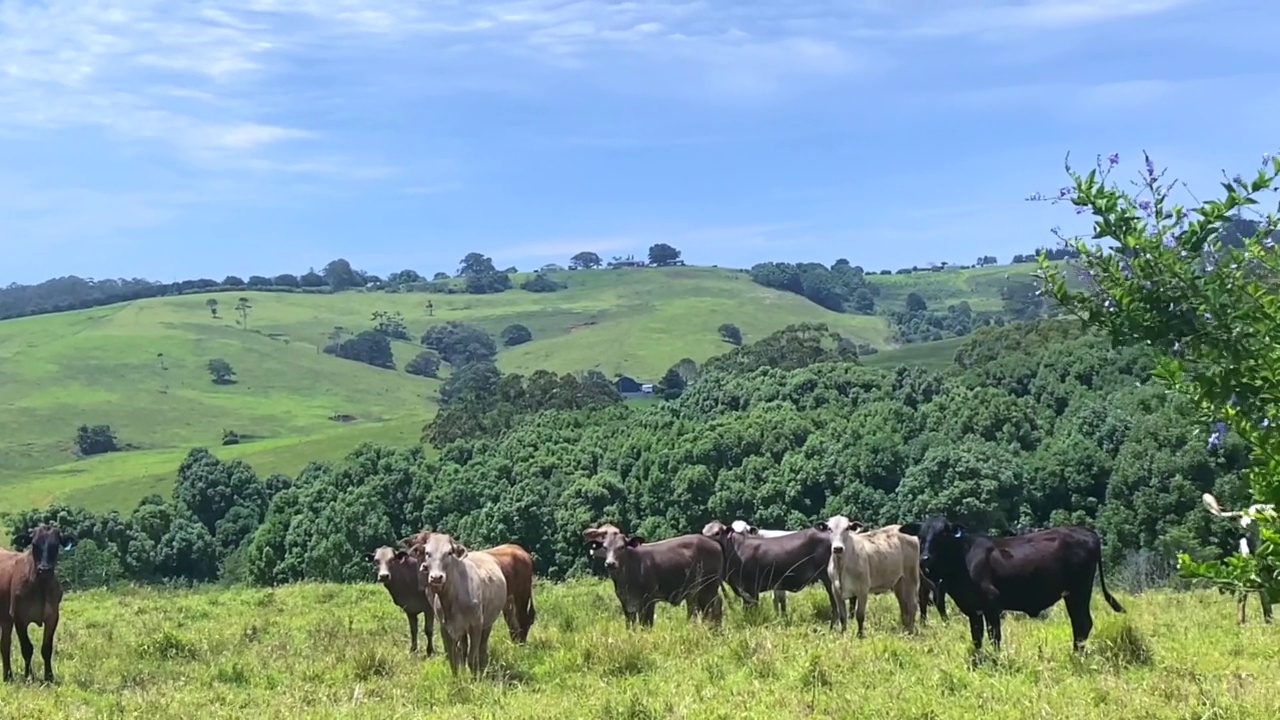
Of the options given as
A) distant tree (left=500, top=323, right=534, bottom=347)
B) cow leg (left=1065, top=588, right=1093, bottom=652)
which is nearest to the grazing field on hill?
distant tree (left=500, top=323, right=534, bottom=347)

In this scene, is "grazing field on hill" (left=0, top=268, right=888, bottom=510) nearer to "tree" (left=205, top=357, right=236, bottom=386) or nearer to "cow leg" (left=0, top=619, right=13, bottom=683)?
"tree" (left=205, top=357, right=236, bottom=386)

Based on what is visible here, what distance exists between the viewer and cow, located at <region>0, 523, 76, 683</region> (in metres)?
13.8

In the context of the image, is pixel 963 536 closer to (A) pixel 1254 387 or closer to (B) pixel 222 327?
(A) pixel 1254 387

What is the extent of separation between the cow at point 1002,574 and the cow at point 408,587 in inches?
240

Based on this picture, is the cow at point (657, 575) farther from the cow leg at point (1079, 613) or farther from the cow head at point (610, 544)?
the cow leg at point (1079, 613)

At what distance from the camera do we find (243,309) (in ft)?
619

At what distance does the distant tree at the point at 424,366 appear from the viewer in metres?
168

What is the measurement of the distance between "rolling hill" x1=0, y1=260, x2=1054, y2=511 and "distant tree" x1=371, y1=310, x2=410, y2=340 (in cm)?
163

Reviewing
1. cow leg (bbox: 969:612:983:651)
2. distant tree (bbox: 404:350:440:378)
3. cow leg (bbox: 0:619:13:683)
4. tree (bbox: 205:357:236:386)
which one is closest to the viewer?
cow leg (bbox: 969:612:983:651)

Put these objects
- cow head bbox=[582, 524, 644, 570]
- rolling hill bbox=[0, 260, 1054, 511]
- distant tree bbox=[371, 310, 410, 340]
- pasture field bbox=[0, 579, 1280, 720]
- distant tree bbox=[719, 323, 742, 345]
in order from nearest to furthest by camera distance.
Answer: pasture field bbox=[0, 579, 1280, 720] < cow head bbox=[582, 524, 644, 570] < rolling hill bbox=[0, 260, 1054, 511] < distant tree bbox=[719, 323, 742, 345] < distant tree bbox=[371, 310, 410, 340]

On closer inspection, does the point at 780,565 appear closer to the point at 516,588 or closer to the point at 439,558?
the point at 516,588

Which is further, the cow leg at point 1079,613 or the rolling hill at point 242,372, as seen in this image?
the rolling hill at point 242,372

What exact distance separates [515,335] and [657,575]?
168 m

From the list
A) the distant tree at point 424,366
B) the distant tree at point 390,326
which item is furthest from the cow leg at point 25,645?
the distant tree at point 390,326
